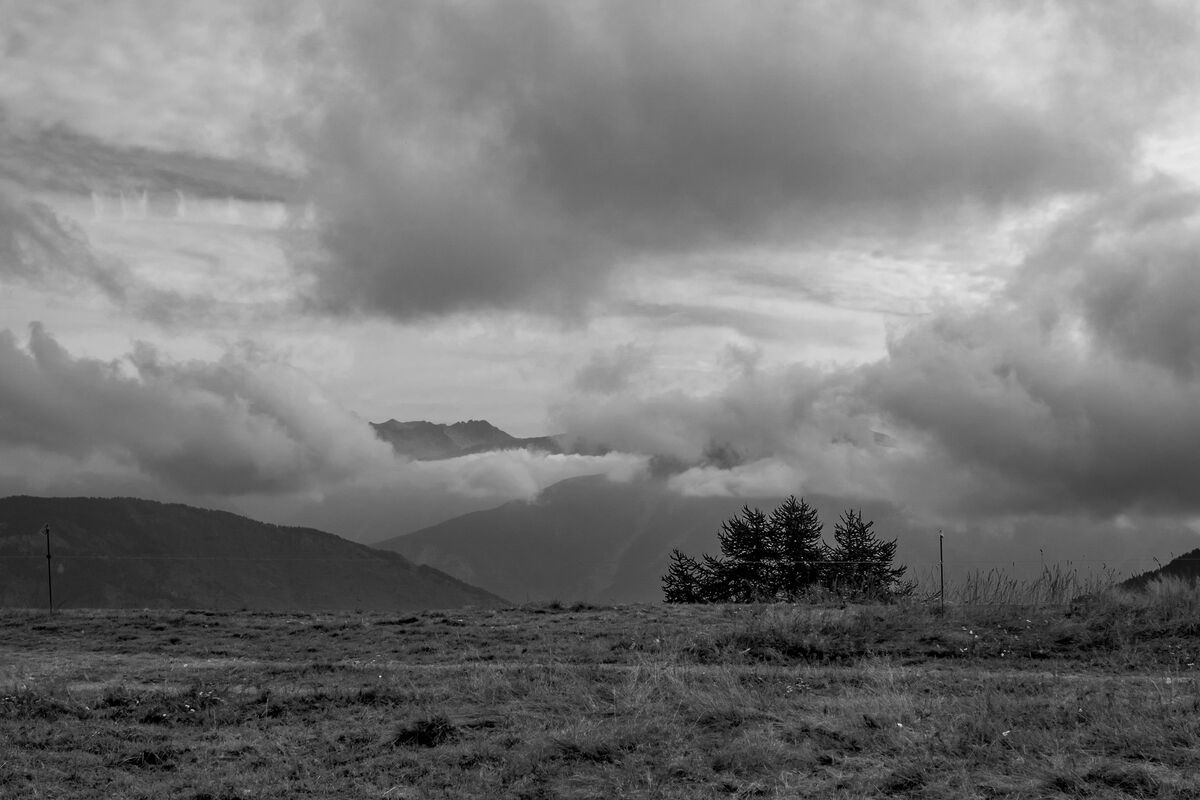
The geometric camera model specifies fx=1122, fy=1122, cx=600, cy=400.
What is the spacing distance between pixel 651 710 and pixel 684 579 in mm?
43237

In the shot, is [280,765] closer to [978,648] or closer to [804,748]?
[804,748]

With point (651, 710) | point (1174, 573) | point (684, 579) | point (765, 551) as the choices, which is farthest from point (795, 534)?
point (651, 710)

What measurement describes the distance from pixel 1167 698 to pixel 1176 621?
7322mm

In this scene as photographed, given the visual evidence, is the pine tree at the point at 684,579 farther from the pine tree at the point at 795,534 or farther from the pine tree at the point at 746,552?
the pine tree at the point at 795,534

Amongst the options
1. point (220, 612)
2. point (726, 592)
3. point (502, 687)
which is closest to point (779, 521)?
point (726, 592)

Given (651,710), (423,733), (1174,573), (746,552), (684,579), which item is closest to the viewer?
(423,733)

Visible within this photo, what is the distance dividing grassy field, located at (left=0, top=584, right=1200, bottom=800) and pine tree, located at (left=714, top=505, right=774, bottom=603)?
97.6 feet

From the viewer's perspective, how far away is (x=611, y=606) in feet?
94.9

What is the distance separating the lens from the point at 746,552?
55.4 metres

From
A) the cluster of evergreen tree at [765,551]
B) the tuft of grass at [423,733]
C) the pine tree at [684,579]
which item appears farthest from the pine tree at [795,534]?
the tuft of grass at [423,733]

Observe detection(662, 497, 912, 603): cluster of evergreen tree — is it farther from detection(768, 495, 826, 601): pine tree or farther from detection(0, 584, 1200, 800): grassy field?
detection(0, 584, 1200, 800): grassy field

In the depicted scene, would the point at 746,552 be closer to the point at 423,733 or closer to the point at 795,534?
the point at 795,534

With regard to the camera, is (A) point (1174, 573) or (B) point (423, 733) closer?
(B) point (423, 733)

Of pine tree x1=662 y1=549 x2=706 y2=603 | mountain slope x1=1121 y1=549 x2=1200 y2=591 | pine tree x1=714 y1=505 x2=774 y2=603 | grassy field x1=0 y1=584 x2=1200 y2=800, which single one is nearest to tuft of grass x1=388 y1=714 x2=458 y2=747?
grassy field x1=0 y1=584 x2=1200 y2=800
